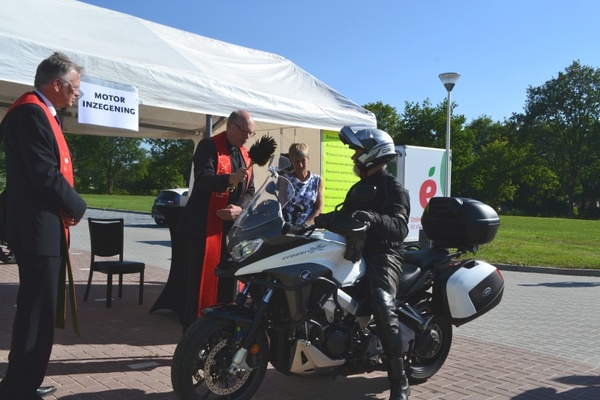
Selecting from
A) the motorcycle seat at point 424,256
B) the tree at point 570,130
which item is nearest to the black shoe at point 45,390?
the motorcycle seat at point 424,256

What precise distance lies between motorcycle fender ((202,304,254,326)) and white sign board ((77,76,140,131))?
100 inches

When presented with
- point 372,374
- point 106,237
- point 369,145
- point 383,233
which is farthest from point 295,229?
point 106,237

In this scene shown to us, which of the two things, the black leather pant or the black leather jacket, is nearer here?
the black leather pant

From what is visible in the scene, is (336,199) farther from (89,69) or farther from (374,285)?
(374,285)

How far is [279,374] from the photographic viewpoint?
4.91 m

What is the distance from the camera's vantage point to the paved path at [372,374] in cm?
448

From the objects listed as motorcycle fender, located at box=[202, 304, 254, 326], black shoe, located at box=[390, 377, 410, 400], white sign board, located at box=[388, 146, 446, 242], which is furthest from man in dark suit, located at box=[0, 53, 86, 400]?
white sign board, located at box=[388, 146, 446, 242]

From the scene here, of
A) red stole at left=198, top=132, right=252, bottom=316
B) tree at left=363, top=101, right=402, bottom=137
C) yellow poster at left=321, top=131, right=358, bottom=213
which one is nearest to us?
red stole at left=198, top=132, right=252, bottom=316

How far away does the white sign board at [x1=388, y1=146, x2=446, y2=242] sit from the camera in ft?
37.8

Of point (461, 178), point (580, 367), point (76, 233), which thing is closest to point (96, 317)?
point (580, 367)

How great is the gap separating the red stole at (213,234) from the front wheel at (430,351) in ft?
5.51

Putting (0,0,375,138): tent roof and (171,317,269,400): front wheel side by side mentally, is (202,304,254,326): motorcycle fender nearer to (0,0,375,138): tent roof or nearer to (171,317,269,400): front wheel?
(171,317,269,400): front wheel

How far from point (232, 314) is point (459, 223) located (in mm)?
2080

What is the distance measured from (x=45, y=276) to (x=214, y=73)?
12.8ft
